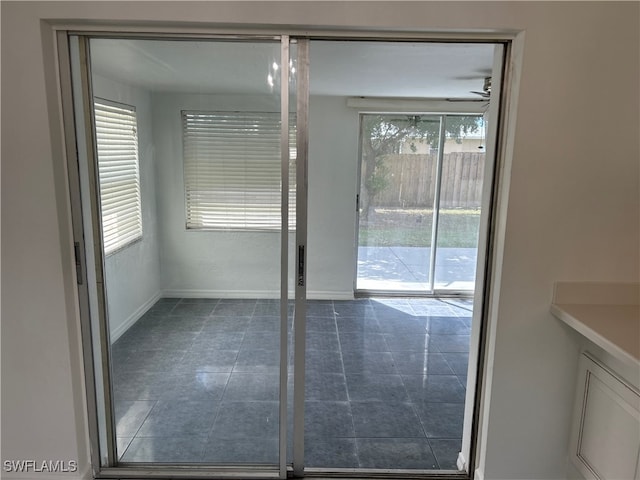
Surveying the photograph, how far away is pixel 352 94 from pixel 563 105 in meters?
2.91

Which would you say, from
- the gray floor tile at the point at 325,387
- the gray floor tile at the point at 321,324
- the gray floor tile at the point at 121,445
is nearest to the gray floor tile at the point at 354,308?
the gray floor tile at the point at 321,324

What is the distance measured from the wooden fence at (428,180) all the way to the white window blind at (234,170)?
269cm

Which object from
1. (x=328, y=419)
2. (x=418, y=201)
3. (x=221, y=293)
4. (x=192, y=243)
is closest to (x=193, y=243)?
(x=192, y=243)

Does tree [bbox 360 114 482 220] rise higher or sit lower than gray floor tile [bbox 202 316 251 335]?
higher

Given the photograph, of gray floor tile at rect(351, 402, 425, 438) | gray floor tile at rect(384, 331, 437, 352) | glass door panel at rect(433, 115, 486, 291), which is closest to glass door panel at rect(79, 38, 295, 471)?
gray floor tile at rect(351, 402, 425, 438)

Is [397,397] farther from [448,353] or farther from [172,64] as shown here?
[172,64]

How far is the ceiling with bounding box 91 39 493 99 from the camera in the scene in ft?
5.86

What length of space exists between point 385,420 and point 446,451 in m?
0.39

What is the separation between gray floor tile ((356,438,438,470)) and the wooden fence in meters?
2.93

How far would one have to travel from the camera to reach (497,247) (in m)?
1.75

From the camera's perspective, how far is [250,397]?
2.26 metres

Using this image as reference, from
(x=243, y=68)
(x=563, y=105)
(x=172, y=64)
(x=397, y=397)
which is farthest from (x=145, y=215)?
(x=563, y=105)

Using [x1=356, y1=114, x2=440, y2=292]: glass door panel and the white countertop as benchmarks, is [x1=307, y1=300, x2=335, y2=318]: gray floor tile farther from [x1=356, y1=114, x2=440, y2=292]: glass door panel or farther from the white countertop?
the white countertop

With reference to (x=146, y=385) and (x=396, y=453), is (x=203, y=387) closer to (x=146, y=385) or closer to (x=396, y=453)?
(x=146, y=385)
